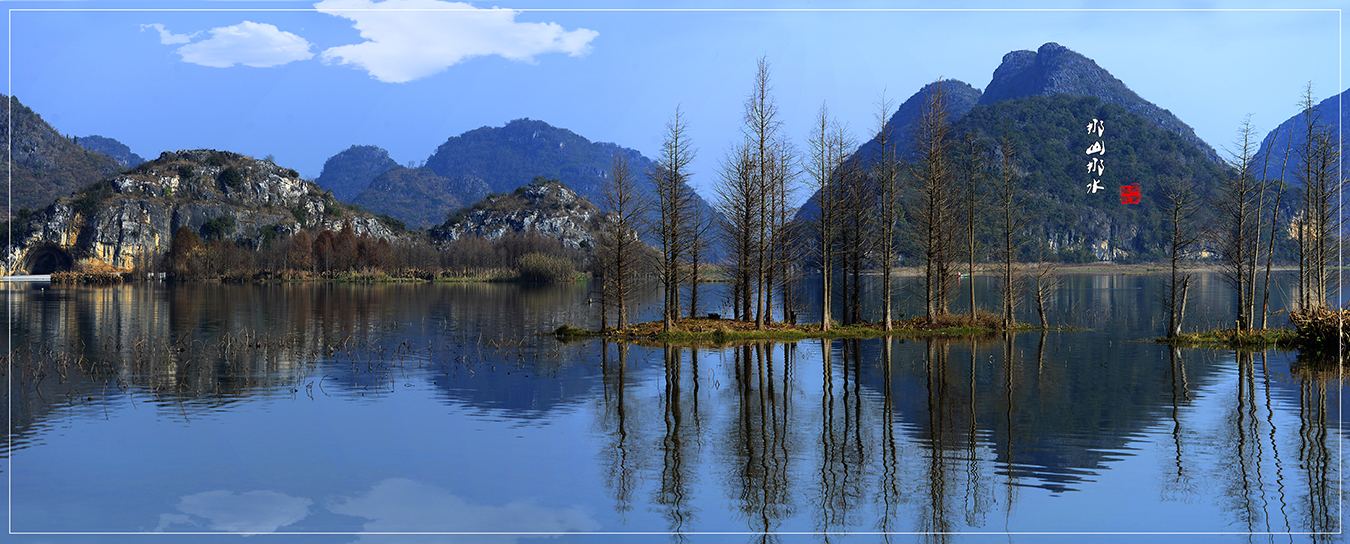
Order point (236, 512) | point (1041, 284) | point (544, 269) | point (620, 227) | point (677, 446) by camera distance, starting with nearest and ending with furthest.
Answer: point (236, 512) < point (677, 446) < point (620, 227) < point (1041, 284) < point (544, 269)

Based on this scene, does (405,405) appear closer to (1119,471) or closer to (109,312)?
(1119,471)

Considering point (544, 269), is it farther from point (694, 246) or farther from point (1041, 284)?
point (694, 246)

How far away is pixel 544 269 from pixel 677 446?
14625 centimetres

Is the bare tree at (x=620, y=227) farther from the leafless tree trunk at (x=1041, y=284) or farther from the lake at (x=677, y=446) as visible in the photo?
Result: the leafless tree trunk at (x=1041, y=284)

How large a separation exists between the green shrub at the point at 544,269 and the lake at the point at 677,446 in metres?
127

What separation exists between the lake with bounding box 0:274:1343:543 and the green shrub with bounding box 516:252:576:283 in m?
127

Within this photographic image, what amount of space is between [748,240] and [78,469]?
104ft

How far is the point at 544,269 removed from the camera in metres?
161

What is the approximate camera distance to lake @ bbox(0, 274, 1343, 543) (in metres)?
12.1

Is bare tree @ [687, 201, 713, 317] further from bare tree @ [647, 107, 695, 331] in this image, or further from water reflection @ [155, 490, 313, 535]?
water reflection @ [155, 490, 313, 535]

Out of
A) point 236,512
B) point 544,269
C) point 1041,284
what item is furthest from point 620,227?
point 544,269

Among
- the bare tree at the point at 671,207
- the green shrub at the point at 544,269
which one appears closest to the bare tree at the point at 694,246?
the bare tree at the point at 671,207

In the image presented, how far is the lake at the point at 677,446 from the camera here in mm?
12078

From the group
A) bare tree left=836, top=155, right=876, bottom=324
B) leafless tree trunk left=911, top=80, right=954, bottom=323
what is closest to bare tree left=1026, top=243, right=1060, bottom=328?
leafless tree trunk left=911, top=80, right=954, bottom=323
